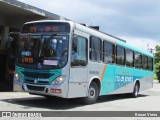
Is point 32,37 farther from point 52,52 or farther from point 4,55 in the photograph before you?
point 4,55

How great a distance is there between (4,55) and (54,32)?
38.6ft

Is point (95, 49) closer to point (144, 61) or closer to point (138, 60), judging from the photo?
point (138, 60)

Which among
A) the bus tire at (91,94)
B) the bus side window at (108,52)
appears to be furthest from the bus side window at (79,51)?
the bus side window at (108,52)

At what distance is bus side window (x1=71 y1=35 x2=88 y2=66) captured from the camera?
479 inches

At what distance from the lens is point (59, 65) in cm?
1185

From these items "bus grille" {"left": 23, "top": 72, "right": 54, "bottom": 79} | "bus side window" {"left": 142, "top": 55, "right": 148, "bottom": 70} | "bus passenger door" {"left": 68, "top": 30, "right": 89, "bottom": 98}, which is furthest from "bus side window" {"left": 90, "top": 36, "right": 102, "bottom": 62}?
"bus side window" {"left": 142, "top": 55, "right": 148, "bottom": 70}

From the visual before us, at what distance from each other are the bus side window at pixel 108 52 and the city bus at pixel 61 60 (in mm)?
49

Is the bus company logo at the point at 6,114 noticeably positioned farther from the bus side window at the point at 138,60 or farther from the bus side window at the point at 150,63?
the bus side window at the point at 150,63

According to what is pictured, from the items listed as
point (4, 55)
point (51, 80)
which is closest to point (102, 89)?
point (51, 80)

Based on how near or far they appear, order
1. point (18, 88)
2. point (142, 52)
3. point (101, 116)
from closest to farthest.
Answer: point (101, 116) < point (18, 88) < point (142, 52)

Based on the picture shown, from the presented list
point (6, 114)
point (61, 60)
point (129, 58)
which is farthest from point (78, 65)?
point (129, 58)

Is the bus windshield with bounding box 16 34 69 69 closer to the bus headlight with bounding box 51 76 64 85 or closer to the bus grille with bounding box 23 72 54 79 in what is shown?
the bus grille with bounding box 23 72 54 79

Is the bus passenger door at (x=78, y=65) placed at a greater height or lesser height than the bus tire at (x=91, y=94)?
greater

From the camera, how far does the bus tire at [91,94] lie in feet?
44.5
